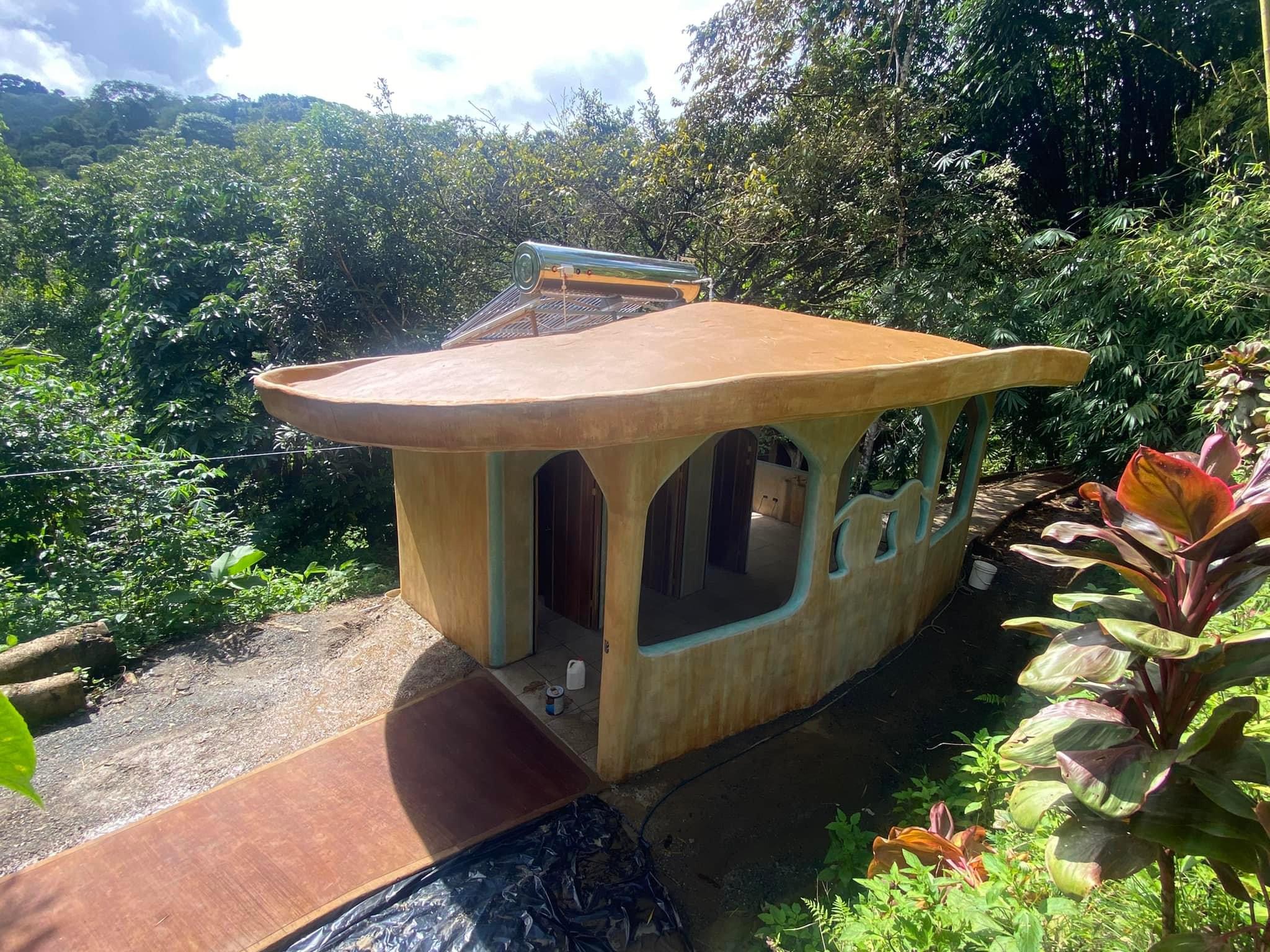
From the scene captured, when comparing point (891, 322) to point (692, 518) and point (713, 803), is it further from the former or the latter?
point (713, 803)

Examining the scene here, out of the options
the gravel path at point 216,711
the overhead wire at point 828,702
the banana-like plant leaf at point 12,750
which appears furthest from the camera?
the overhead wire at point 828,702

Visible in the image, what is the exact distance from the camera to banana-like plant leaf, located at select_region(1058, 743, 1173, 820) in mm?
1394

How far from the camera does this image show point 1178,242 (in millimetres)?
6832

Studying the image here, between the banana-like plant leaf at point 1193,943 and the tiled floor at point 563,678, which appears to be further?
the tiled floor at point 563,678

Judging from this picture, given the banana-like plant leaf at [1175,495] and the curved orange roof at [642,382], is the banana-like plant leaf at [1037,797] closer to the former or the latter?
the banana-like plant leaf at [1175,495]

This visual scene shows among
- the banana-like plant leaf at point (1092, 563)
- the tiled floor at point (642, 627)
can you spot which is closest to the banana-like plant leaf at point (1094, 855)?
the banana-like plant leaf at point (1092, 563)

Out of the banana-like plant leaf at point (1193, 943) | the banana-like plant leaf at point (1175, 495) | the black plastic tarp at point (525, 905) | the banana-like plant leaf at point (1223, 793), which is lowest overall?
the black plastic tarp at point (525, 905)

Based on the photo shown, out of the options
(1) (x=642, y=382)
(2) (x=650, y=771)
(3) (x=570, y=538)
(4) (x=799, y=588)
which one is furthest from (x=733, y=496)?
(1) (x=642, y=382)

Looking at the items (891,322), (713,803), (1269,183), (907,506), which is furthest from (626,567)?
(1269,183)

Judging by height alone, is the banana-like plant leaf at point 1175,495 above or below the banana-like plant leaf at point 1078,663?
above

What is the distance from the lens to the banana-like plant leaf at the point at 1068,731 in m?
1.52

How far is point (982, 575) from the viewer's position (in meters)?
6.69

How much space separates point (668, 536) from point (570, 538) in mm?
1079

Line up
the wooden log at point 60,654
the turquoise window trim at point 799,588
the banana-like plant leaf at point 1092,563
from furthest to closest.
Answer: the wooden log at point 60,654 < the turquoise window trim at point 799,588 < the banana-like plant leaf at point 1092,563
